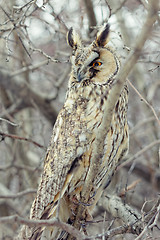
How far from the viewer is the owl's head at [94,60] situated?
2.61 meters

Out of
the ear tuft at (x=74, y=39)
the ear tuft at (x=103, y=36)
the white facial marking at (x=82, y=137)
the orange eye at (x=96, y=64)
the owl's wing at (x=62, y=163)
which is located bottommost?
the owl's wing at (x=62, y=163)

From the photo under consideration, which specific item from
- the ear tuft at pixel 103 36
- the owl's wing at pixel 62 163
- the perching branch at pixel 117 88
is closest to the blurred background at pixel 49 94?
the ear tuft at pixel 103 36

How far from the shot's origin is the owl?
8.67 feet

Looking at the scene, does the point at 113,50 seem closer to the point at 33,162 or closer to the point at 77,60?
the point at 77,60

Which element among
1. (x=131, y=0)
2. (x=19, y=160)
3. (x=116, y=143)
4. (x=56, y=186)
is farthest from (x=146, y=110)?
(x=56, y=186)

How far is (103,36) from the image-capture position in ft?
8.97

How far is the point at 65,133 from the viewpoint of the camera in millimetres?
2754

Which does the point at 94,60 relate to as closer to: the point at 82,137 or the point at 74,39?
the point at 74,39

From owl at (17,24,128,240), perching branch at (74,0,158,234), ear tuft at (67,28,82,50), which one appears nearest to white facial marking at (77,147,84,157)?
owl at (17,24,128,240)

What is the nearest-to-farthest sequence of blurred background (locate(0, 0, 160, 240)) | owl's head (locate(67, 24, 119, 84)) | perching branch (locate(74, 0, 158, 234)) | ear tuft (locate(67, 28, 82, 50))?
perching branch (locate(74, 0, 158, 234))
owl's head (locate(67, 24, 119, 84))
ear tuft (locate(67, 28, 82, 50))
blurred background (locate(0, 0, 160, 240))

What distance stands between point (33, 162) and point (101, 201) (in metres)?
1.78

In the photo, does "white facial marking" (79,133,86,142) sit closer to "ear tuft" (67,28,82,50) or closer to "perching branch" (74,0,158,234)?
"perching branch" (74,0,158,234)

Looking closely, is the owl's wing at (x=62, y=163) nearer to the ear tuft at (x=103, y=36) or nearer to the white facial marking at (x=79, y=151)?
the white facial marking at (x=79, y=151)

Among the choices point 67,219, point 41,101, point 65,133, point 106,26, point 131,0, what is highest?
point 131,0
